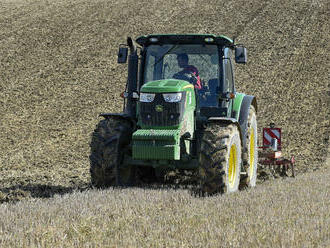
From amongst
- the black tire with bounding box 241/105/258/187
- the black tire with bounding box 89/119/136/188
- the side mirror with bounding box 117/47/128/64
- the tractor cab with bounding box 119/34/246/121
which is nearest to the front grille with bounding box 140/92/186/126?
the black tire with bounding box 89/119/136/188

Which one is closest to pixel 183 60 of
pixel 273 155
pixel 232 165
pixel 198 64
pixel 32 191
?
pixel 198 64

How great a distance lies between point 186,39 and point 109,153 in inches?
79.1

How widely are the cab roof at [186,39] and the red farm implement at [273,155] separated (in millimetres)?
2458

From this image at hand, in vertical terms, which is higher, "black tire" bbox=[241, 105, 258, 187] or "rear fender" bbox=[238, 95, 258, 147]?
"rear fender" bbox=[238, 95, 258, 147]

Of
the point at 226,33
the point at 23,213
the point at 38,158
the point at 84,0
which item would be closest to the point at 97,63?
the point at 226,33

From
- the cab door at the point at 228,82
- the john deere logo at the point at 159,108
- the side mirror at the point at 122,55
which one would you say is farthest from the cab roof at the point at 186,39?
the john deere logo at the point at 159,108

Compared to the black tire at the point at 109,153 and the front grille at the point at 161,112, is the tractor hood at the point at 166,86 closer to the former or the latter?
the front grille at the point at 161,112

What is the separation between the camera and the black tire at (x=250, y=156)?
25.5ft

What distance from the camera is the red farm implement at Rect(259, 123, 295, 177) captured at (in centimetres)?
924

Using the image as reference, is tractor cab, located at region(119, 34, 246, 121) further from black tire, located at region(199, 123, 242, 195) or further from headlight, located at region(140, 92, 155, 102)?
black tire, located at region(199, 123, 242, 195)

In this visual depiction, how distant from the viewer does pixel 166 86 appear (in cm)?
700

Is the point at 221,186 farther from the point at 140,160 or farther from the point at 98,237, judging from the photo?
the point at 98,237

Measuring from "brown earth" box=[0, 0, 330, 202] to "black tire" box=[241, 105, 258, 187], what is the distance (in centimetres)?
196

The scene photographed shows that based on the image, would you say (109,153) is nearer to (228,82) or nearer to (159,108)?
(159,108)
